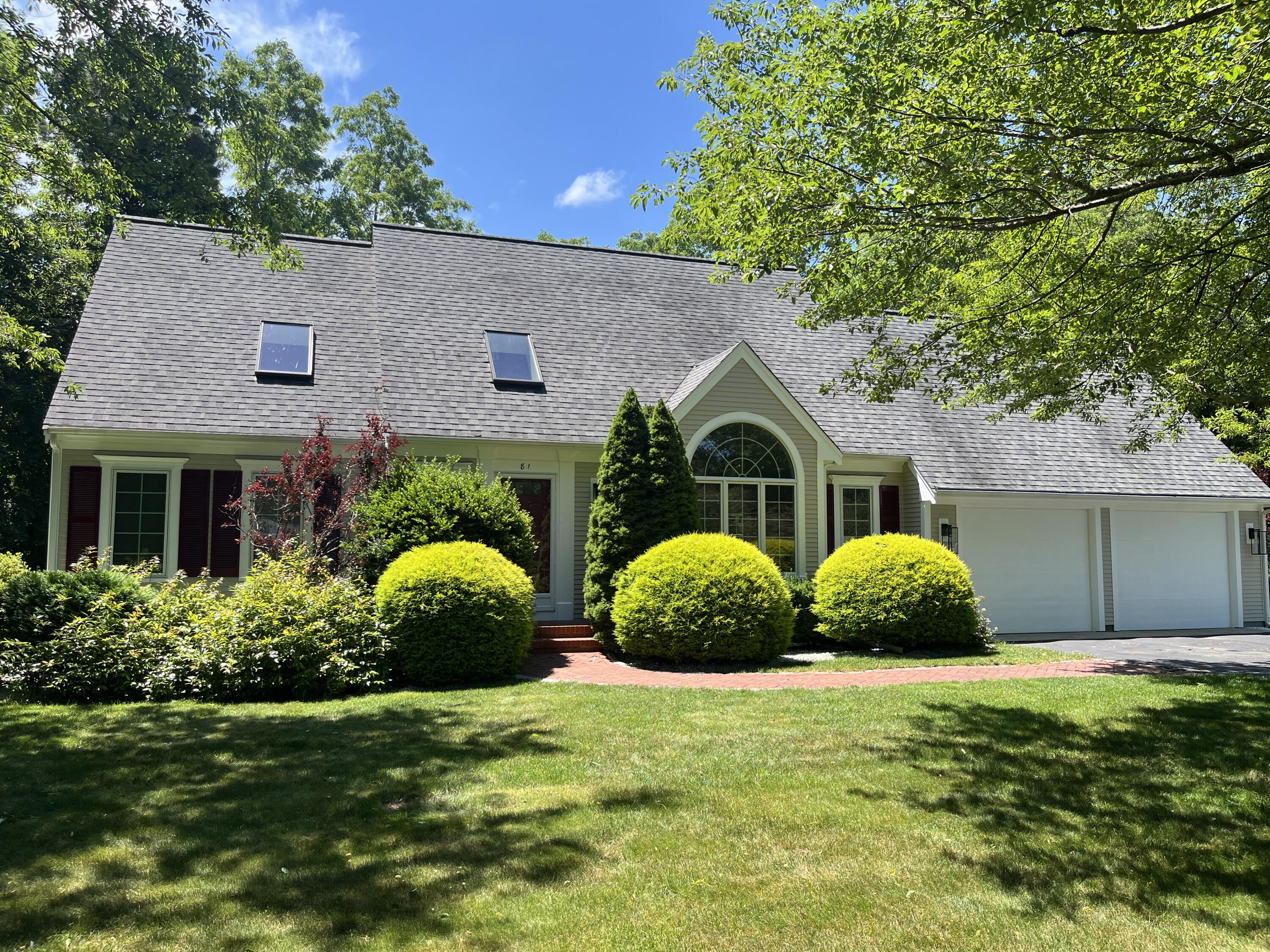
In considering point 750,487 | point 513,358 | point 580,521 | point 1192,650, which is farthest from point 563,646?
point 1192,650

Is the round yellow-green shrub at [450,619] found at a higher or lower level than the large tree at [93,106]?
lower

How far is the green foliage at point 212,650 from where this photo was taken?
9.10 meters

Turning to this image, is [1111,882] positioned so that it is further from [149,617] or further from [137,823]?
[149,617]

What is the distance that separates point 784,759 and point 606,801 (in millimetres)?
1760

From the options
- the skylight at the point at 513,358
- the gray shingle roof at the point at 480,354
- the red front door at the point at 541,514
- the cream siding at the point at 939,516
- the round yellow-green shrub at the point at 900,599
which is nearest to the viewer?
the round yellow-green shrub at the point at 900,599

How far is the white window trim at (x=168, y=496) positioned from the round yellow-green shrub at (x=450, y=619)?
4.95 meters

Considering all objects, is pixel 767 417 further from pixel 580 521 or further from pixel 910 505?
pixel 910 505

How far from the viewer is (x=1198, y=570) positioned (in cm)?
1806

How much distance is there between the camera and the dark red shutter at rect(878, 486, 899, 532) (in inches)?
669

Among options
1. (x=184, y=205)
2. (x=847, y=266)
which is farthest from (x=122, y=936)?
(x=184, y=205)

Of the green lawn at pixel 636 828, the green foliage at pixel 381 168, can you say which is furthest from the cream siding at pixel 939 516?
the green foliage at pixel 381 168

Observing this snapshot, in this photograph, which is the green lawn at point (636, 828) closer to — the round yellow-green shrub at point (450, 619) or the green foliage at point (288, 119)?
the round yellow-green shrub at point (450, 619)

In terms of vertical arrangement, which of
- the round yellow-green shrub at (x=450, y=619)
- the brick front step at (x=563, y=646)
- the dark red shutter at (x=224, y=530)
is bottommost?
the brick front step at (x=563, y=646)

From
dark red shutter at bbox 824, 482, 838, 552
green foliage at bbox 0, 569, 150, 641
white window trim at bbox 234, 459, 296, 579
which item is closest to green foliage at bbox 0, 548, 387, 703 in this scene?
green foliage at bbox 0, 569, 150, 641
